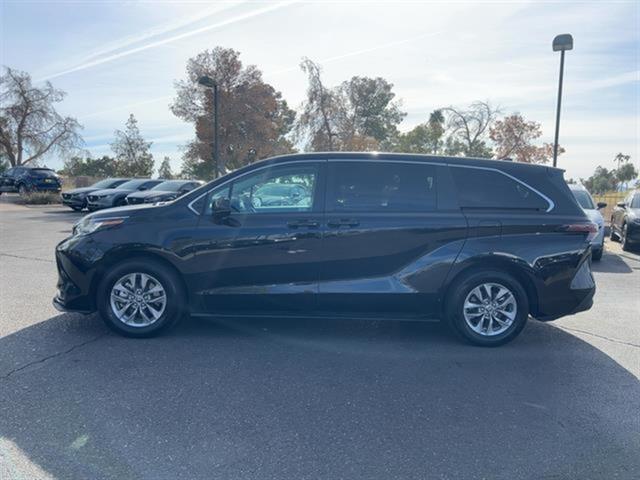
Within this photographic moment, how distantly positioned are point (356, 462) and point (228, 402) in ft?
3.78

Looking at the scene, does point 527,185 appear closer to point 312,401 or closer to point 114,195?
point 312,401

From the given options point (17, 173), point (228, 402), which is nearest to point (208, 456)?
point (228, 402)

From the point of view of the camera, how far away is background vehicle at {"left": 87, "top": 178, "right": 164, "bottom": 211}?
793 inches

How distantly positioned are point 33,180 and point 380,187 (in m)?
29.1

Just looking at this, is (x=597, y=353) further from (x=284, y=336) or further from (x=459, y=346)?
(x=284, y=336)

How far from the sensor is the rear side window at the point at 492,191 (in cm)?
516

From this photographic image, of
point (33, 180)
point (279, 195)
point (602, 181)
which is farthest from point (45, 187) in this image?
point (602, 181)

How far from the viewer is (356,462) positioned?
3039mm

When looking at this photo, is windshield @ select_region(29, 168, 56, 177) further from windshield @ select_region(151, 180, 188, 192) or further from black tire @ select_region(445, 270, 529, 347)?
black tire @ select_region(445, 270, 529, 347)

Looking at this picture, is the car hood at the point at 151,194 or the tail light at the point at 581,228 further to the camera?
the car hood at the point at 151,194

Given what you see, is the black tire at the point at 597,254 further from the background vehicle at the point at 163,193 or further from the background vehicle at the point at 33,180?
the background vehicle at the point at 33,180

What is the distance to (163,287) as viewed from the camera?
507 centimetres

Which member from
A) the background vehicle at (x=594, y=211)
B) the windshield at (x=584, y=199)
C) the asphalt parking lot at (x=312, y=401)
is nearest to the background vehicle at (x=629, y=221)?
the background vehicle at (x=594, y=211)

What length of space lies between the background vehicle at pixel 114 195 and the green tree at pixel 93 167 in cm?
3269
